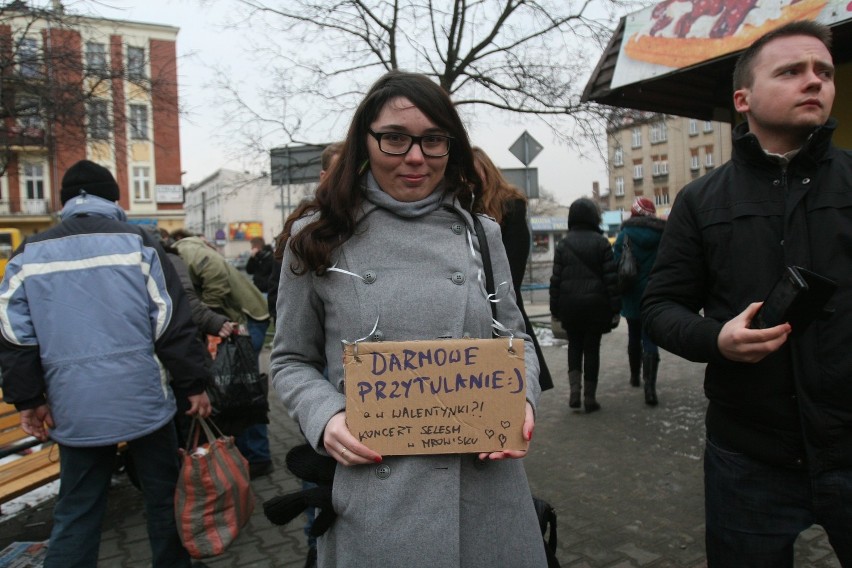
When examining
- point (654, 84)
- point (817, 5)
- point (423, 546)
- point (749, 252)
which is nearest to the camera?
point (423, 546)

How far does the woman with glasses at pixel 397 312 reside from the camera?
148 cm

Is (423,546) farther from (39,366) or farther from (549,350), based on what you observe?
(549,350)

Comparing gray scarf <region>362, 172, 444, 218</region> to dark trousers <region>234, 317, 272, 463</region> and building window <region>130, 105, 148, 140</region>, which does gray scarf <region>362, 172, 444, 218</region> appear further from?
building window <region>130, 105, 148, 140</region>

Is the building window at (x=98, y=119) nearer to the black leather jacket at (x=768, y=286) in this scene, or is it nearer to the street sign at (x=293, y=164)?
the street sign at (x=293, y=164)

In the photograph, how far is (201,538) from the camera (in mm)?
2957

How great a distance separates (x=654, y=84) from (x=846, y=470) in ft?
14.3

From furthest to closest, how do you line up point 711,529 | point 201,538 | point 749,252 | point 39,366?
point 201,538
point 39,366
point 711,529
point 749,252

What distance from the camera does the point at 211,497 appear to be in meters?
3.02

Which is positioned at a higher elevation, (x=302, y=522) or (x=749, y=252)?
(x=749, y=252)

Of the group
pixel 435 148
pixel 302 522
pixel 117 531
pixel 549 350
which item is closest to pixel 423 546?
pixel 435 148

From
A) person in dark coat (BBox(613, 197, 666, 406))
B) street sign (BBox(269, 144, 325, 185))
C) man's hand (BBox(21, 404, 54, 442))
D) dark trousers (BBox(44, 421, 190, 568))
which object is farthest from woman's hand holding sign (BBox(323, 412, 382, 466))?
street sign (BBox(269, 144, 325, 185))

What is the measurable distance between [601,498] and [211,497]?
2.42 m

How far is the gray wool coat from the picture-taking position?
147cm

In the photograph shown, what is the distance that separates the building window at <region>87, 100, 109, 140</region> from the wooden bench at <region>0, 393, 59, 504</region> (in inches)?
214
